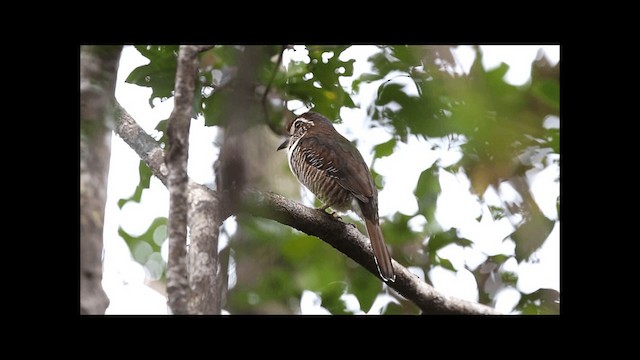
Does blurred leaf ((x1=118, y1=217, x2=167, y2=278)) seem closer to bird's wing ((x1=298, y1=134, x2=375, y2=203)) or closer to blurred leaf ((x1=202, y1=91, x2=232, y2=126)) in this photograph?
blurred leaf ((x1=202, y1=91, x2=232, y2=126))

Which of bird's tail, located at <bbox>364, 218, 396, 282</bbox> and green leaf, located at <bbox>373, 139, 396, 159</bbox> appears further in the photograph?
green leaf, located at <bbox>373, 139, 396, 159</bbox>

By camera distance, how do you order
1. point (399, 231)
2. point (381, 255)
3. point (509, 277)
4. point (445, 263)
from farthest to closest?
point (399, 231), point (445, 263), point (509, 277), point (381, 255)

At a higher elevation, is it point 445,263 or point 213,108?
point 213,108

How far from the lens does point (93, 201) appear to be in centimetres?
246

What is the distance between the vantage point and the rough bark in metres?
2.46

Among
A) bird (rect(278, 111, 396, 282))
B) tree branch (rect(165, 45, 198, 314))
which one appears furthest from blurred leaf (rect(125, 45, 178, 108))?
bird (rect(278, 111, 396, 282))

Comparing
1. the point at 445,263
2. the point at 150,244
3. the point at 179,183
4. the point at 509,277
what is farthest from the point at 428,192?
the point at 179,183

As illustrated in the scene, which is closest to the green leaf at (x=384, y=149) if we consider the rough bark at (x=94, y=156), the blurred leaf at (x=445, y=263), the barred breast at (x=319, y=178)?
the barred breast at (x=319, y=178)

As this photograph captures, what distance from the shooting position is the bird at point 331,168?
3.62 m

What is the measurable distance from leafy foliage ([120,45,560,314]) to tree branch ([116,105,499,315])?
104 mm

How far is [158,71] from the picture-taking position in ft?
10.5

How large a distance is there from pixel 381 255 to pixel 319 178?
613 millimetres

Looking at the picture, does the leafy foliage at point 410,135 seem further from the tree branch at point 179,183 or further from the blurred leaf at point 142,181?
the tree branch at point 179,183

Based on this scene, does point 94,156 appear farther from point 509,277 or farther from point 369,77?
point 509,277
